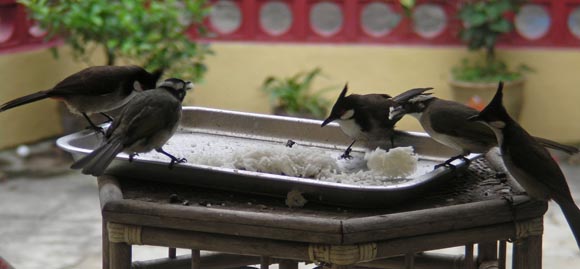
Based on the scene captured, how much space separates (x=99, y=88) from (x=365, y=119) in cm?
94

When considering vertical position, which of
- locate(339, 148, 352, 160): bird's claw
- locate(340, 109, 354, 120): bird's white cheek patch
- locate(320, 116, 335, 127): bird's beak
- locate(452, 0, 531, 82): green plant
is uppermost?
locate(452, 0, 531, 82): green plant

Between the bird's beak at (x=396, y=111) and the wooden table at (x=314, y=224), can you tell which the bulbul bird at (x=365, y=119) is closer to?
the bird's beak at (x=396, y=111)

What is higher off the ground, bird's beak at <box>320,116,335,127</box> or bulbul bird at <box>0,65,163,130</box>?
bulbul bird at <box>0,65,163,130</box>

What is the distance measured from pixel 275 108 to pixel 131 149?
4020mm

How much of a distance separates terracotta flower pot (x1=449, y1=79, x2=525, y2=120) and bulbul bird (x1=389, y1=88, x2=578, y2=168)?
3.27 metres

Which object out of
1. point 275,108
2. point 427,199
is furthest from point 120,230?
point 275,108

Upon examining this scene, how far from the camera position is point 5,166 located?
7129mm

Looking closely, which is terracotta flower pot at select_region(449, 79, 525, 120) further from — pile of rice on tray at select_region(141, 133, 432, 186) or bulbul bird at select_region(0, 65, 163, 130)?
bulbul bird at select_region(0, 65, 163, 130)

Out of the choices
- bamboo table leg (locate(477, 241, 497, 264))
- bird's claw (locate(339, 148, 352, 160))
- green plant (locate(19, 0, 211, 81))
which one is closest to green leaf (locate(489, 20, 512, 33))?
green plant (locate(19, 0, 211, 81))

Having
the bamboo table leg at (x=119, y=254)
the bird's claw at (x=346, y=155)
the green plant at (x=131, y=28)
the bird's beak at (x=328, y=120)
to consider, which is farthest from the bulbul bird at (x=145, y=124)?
the green plant at (x=131, y=28)

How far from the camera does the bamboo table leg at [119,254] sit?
3.17 m

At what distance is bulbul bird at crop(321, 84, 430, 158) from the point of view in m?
3.64

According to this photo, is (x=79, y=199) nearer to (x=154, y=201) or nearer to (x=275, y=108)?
(x=275, y=108)

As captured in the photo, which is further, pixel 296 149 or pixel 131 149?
pixel 296 149
